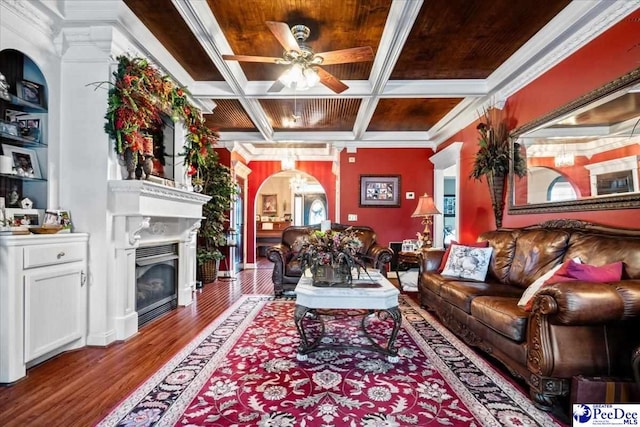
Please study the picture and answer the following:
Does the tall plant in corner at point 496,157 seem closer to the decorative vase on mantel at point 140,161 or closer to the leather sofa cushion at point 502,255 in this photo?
the leather sofa cushion at point 502,255

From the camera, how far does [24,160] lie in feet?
8.70

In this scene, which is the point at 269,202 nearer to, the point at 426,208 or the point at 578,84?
the point at 426,208

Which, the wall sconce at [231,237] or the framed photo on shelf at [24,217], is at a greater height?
the framed photo on shelf at [24,217]

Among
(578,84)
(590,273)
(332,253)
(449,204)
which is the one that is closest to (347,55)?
(332,253)

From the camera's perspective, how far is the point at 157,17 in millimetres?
2797

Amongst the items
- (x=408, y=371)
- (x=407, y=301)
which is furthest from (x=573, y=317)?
(x=407, y=301)

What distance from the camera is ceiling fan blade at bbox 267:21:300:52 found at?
237 cm

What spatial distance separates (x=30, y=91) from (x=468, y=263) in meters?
4.32

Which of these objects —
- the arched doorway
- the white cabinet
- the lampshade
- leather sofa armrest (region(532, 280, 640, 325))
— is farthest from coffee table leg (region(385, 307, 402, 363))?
the arched doorway

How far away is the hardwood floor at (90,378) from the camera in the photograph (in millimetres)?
1812

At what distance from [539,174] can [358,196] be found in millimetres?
3598

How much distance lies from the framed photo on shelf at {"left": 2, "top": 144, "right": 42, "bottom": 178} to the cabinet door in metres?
0.81

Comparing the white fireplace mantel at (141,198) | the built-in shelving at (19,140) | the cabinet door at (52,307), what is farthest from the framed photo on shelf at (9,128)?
the cabinet door at (52,307)

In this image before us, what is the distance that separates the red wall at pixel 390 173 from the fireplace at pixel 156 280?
3443 mm
